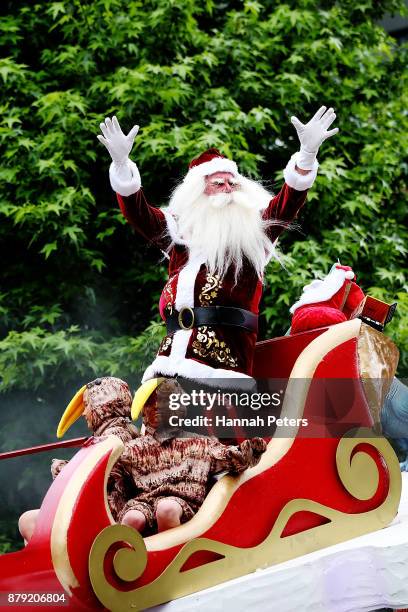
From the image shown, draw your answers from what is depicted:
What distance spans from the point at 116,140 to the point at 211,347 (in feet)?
3.05

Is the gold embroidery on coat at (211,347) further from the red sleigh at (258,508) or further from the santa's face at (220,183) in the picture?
the santa's face at (220,183)

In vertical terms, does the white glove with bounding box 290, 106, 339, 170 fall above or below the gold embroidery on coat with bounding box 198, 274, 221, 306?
above

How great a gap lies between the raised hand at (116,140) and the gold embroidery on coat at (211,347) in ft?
2.59

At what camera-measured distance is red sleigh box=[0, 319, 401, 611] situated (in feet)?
9.75

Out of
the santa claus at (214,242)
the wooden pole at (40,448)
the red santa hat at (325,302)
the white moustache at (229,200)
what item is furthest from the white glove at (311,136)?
the wooden pole at (40,448)

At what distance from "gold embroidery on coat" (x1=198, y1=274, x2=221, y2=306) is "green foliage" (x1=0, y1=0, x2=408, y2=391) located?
2271 mm

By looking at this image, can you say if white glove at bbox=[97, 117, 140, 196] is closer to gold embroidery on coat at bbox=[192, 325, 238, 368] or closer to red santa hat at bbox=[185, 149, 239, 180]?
red santa hat at bbox=[185, 149, 239, 180]

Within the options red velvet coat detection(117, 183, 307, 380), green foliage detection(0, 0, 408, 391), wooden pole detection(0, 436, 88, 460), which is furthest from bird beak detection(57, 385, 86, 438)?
green foliage detection(0, 0, 408, 391)

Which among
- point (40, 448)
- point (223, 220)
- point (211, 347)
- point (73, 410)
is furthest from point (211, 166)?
point (40, 448)

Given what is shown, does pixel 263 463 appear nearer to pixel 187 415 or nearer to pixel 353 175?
pixel 187 415

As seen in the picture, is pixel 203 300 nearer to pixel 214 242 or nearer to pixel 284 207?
pixel 214 242

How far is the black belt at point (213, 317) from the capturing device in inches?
144

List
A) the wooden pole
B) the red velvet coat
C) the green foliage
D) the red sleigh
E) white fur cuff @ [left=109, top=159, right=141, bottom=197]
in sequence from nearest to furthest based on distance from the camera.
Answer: the red sleigh
the wooden pole
the red velvet coat
white fur cuff @ [left=109, top=159, right=141, bottom=197]
the green foliage

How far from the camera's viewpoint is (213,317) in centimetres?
366
